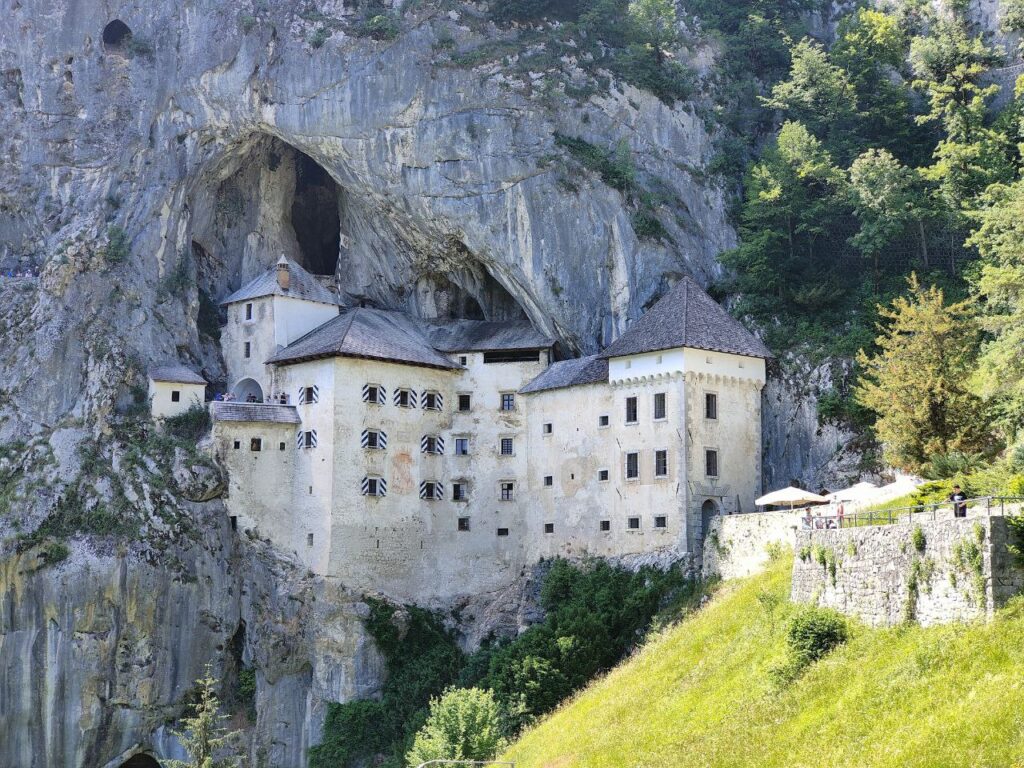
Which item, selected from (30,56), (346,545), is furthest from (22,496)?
(30,56)

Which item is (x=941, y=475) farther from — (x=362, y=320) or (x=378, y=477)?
(x=362, y=320)

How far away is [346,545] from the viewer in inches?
2751

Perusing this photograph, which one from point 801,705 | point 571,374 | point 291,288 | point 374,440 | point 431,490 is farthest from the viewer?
point 291,288

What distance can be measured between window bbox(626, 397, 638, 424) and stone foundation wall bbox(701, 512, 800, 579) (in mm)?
7184

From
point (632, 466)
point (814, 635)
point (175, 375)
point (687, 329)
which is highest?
point (687, 329)

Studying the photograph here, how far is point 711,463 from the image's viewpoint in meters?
64.9

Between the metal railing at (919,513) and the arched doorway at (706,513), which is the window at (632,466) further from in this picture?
the metal railing at (919,513)

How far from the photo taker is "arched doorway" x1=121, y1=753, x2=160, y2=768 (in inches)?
2820

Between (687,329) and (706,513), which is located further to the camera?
(687,329)

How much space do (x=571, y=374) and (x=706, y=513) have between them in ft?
33.8

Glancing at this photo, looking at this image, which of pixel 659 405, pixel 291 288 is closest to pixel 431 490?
pixel 659 405

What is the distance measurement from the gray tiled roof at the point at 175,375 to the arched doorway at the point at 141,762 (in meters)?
18.9

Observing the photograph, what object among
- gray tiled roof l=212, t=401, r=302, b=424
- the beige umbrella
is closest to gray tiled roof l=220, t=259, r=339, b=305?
gray tiled roof l=212, t=401, r=302, b=424

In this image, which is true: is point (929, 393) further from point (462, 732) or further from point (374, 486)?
point (374, 486)
